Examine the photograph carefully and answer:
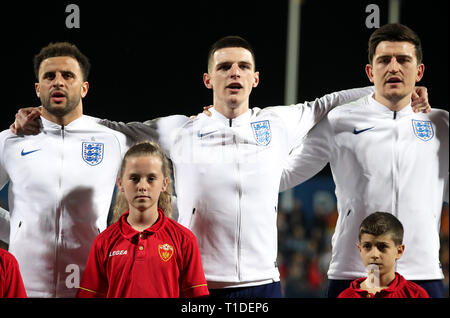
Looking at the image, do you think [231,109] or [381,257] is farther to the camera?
[231,109]

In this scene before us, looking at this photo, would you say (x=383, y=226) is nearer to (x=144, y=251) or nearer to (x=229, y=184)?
(x=229, y=184)

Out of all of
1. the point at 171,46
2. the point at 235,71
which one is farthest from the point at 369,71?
the point at 171,46

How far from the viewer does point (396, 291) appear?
12.9 ft

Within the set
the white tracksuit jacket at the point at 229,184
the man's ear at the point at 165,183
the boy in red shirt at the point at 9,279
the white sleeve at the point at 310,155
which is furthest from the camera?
the white sleeve at the point at 310,155

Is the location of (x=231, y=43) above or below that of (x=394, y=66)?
above

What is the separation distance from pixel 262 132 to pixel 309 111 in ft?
1.34

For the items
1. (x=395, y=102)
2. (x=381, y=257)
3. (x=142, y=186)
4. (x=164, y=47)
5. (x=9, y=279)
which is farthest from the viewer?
(x=164, y=47)

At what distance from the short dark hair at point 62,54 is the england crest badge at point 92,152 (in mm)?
434

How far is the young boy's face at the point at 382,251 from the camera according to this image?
4031 millimetres

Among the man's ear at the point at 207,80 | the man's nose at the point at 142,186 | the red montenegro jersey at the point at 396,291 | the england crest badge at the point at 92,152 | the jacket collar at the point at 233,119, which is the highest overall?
the man's ear at the point at 207,80

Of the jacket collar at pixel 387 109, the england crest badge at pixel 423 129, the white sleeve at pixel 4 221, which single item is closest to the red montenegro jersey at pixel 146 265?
the white sleeve at pixel 4 221

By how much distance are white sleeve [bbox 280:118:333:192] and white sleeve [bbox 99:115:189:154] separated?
784 mm

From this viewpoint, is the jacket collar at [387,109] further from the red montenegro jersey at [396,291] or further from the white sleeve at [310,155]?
the red montenegro jersey at [396,291]

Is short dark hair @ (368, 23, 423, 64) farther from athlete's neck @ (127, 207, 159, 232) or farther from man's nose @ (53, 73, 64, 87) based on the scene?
man's nose @ (53, 73, 64, 87)
